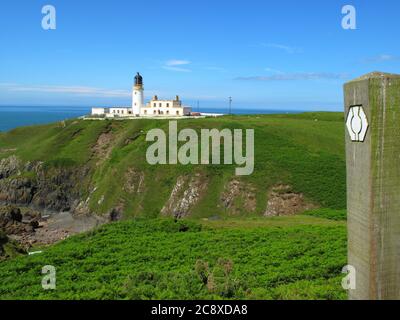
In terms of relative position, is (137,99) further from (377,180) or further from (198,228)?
(377,180)

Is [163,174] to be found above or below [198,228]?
above

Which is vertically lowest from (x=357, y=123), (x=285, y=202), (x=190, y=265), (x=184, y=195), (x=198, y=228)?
(x=184, y=195)

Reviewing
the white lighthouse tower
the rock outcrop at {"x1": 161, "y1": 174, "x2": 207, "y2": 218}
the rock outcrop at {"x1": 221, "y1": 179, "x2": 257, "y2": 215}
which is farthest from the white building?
the rock outcrop at {"x1": 221, "y1": 179, "x2": 257, "y2": 215}

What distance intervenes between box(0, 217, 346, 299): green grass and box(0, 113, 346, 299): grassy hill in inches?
2.7

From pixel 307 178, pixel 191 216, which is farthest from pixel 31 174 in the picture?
pixel 307 178

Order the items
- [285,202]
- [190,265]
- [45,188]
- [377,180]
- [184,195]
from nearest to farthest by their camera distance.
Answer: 1. [377,180]
2. [190,265]
3. [285,202]
4. [184,195]
5. [45,188]

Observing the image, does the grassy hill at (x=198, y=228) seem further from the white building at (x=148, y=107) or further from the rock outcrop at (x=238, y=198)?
Answer: the white building at (x=148, y=107)

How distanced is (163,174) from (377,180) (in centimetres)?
5884

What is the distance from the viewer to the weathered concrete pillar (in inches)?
164

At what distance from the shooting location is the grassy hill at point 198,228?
15.2 m

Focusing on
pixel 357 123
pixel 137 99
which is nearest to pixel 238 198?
pixel 357 123

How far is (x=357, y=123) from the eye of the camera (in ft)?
14.4

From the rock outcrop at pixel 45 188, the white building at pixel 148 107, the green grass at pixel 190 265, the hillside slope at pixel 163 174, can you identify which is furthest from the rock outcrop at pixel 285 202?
the white building at pixel 148 107
